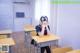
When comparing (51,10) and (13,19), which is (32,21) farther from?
(51,10)

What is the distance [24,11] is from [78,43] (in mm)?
4815

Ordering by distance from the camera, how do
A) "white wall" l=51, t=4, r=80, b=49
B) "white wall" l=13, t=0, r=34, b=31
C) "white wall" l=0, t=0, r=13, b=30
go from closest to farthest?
"white wall" l=51, t=4, r=80, b=49, "white wall" l=0, t=0, r=13, b=30, "white wall" l=13, t=0, r=34, b=31

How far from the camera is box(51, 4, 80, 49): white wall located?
4305mm

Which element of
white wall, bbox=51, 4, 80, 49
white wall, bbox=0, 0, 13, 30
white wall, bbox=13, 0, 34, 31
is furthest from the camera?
white wall, bbox=13, 0, 34, 31

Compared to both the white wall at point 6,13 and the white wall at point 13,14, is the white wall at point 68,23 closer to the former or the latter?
the white wall at point 13,14

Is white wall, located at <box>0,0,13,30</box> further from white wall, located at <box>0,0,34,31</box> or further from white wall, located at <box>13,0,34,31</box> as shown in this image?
white wall, located at <box>13,0,34,31</box>

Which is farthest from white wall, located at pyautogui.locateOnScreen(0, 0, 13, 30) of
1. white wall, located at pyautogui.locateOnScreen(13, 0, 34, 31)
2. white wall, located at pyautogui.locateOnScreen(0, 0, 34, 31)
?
white wall, located at pyautogui.locateOnScreen(13, 0, 34, 31)

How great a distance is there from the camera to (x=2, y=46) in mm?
2861

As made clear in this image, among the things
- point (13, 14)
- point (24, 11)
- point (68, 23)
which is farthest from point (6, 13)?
point (68, 23)

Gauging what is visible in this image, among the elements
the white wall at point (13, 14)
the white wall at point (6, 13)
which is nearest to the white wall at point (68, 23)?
the white wall at point (13, 14)

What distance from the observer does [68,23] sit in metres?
4.55

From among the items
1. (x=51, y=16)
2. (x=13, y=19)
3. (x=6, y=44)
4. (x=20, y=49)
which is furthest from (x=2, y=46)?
(x=13, y=19)

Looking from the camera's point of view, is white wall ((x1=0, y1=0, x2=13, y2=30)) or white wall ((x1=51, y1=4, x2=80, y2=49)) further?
white wall ((x1=0, y1=0, x2=13, y2=30))

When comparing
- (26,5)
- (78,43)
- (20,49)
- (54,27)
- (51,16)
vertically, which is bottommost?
(20,49)
